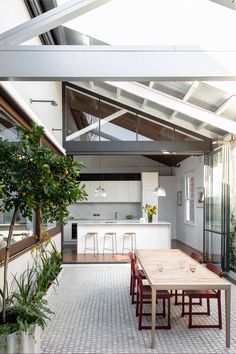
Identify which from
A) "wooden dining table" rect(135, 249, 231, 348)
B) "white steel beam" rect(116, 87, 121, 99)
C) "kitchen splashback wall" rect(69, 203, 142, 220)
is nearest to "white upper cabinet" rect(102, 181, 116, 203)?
"kitchen splashback wall" rect(69, 203, 142, 220)

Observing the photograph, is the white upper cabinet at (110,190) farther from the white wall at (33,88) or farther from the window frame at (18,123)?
the window frame at (18,123)

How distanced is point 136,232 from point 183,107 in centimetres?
416

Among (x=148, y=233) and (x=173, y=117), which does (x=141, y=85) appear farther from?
(x=148, y=233)

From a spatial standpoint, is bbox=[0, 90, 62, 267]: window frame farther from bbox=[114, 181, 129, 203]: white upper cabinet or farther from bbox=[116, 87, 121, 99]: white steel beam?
bbox=[114, 181, 129, 203]: white upper cabinet

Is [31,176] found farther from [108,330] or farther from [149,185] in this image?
[149,185]

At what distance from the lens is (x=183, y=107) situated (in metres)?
7.31

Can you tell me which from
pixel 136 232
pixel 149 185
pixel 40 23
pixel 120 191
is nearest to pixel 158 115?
pixel 136 232

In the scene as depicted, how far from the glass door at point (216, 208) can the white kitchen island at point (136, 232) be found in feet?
4.77

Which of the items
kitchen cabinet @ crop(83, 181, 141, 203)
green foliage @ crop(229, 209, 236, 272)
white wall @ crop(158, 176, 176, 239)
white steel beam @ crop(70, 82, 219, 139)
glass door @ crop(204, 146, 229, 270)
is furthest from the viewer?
white wall @ crop(158, 176, 176, 239)

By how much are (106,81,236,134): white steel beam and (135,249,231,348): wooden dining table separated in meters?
2.90

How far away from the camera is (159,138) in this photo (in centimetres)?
907

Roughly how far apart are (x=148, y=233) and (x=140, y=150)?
2.55 metres

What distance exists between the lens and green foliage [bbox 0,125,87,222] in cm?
293

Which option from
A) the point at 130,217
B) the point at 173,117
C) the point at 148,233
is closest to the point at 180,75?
the point at 173,117
